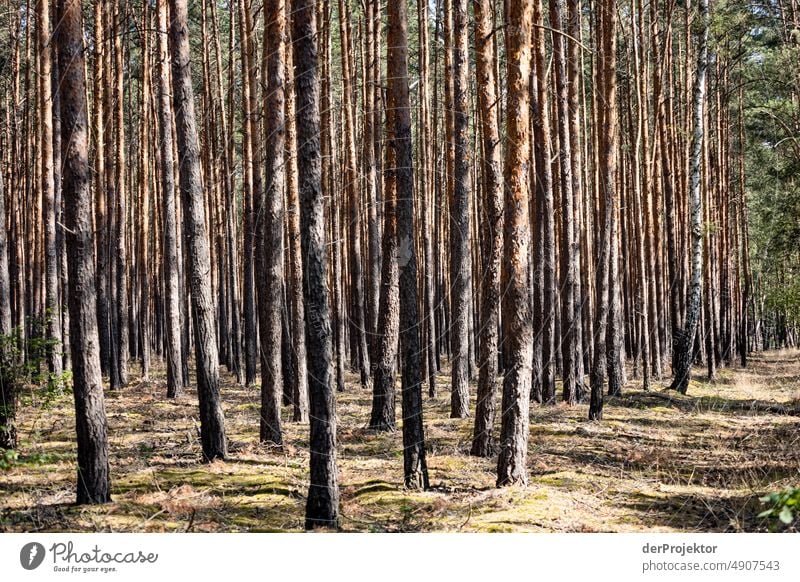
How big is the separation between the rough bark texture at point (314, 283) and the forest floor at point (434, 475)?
541 millimetres

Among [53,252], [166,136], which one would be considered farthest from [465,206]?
[53,252]

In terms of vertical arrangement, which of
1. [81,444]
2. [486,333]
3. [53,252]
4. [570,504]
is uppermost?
[53,252]

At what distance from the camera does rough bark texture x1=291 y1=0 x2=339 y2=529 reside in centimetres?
750

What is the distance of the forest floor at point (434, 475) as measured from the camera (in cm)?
816

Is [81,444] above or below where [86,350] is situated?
below

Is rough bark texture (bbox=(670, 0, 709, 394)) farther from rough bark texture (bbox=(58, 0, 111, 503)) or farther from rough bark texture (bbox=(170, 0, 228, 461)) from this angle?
rough bark texture (bbox=(58, 0, 111, 503))

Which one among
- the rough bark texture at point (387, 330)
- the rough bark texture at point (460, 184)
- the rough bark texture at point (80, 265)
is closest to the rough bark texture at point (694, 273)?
the rough bark texture at point (460, 184)

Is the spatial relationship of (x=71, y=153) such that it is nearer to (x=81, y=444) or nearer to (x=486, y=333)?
(x=81, y=444)

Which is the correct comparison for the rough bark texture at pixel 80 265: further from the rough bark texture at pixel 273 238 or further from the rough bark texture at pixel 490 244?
the rough bark texture at pixel 490 244

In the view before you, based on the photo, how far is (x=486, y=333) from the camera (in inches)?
415

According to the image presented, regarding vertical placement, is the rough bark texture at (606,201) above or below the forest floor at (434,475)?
above

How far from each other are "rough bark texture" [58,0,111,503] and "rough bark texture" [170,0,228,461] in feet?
6.99

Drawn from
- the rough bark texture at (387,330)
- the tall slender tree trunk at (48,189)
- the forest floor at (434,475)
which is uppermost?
the tall slender tree trunk at (48,189)

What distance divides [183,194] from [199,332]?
75.1 inches
